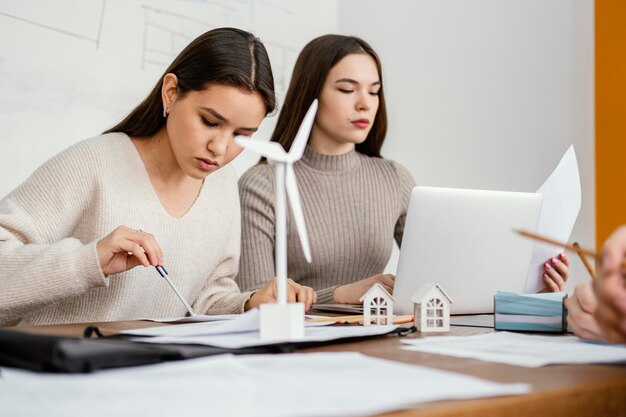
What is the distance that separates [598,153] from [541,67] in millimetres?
452

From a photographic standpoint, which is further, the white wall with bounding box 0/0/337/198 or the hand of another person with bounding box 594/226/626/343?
the white wall with bounding box 0/0/337/198

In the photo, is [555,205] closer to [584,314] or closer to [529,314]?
[529,314]

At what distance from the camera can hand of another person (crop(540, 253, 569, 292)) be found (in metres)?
1.59

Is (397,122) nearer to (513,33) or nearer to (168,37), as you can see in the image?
(513,33)

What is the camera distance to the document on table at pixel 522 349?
80cm

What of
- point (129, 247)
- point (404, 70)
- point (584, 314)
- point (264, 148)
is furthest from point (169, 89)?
point (404, 70)

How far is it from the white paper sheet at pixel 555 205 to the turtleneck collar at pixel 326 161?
2.59 ft

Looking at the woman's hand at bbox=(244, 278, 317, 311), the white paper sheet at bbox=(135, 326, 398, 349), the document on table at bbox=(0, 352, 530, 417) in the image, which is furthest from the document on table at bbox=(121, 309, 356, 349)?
the woman's hand at bbox=(244, 278, 317, 311)

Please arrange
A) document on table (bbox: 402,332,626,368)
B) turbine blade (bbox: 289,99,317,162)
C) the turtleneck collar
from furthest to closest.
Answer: the turtleneck collar, turbine blade (bbox: 289,99,317,162), document on table (bbox: 402,332,626,368)

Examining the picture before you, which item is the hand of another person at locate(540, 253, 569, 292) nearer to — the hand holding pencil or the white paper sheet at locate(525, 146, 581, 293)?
the white paper sheet at locate(525, 146, 581, 293)

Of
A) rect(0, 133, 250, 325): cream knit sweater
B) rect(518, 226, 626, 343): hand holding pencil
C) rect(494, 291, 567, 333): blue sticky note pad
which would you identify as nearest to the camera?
rect(518, 226, 626, 343): hand holding pencil

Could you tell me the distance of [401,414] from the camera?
524mm

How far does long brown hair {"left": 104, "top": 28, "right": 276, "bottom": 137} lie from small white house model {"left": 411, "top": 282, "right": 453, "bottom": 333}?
66 centimetres

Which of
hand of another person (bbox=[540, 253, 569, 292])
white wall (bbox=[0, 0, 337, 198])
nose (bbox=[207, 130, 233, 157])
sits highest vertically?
white wall (bbox=[0, 0, 337, 198])
